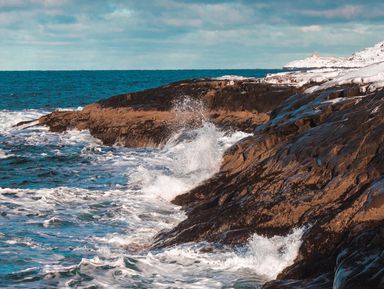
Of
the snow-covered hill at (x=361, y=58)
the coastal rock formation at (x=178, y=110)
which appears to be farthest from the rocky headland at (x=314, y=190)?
the snow-covered hill at (x=361, y=58)

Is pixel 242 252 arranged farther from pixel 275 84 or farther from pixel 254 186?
pixel 275 84

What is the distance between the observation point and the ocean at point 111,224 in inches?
398

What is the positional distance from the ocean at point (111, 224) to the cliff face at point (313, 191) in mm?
534

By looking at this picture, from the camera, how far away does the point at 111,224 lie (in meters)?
14.3

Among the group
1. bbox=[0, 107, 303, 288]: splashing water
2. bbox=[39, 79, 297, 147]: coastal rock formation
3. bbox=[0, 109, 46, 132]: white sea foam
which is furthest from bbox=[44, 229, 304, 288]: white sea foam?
bbox=[0, 109, 46, 132]: white sea foam

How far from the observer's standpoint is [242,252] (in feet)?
35.1

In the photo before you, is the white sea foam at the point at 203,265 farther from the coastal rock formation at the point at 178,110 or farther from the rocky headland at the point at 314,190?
the coastal rock formation at the point at 178,110

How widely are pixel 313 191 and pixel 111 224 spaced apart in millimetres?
5009

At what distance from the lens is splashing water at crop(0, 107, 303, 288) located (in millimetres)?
10102

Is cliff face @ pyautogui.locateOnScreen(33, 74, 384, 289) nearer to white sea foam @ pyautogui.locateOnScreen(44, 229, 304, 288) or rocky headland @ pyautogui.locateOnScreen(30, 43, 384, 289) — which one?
rocky headland @ pyautogui.locateOnScreen(30, 43, 384, 289)

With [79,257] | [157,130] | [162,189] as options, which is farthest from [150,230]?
[157,130]

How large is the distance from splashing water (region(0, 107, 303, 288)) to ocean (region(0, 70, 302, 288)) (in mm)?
18

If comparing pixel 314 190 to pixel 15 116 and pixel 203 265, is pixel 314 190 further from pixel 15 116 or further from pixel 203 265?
pixel 15 116

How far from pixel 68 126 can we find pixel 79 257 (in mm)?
22523
